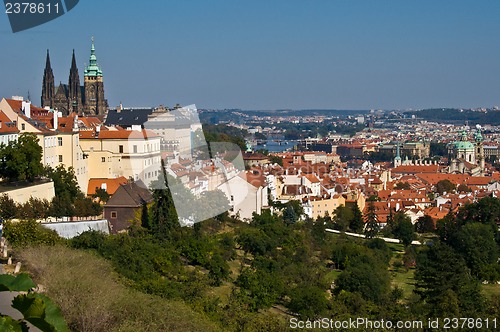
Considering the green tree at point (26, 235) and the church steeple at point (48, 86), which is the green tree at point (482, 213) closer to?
the church steeple at point (48, 86)

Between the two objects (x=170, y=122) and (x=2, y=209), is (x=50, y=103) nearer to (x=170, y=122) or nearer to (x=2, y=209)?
(x=170, y=122)

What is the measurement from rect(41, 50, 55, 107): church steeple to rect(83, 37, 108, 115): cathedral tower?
2474 mm

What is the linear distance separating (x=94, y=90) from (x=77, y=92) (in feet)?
4.13

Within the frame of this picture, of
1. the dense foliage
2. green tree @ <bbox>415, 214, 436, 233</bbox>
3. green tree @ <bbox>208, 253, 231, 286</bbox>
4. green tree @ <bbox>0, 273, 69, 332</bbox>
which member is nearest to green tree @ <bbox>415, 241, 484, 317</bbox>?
the dense foliage

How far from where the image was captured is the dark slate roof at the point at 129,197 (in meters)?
19.3

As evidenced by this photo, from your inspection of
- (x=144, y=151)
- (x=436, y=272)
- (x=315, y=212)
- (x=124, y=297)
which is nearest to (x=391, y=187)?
(x=315, y=212)

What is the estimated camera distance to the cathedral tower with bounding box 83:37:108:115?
48.8m

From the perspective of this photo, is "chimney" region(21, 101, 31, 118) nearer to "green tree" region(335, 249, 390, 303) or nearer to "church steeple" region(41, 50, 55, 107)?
"green tree" region(335, 249, 390, 303)

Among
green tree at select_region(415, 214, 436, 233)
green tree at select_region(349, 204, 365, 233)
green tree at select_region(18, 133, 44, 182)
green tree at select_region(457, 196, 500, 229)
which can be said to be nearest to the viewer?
green tree at select_region(18, 133, 44, 182)

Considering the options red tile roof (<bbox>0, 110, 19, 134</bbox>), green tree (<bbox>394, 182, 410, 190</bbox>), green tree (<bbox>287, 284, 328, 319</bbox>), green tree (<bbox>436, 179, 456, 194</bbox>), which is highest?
red tile roof (<bbox>0, 110, 19, 134</bbox>)

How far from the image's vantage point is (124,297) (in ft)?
36.0

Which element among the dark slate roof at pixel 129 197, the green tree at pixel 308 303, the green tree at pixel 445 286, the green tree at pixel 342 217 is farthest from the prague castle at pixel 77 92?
the green tree at pixel 308 303

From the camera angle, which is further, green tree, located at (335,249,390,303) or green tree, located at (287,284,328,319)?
green tree, located at (335,249,390,303)

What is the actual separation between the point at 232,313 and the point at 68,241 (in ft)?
12.3
